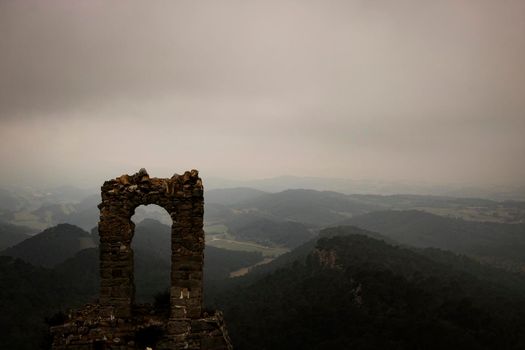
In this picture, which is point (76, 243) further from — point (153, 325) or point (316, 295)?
point (153, 325)

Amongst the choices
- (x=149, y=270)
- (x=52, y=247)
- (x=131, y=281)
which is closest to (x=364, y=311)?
(x=131, y=281)

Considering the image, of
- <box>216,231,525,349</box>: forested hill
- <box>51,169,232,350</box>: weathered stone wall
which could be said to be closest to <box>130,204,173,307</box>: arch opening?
<box>216,231,525,349</box>: forested hill

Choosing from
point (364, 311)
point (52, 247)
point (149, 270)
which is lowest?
point (149, 270)

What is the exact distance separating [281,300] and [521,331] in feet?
123

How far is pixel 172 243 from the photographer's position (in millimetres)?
10812

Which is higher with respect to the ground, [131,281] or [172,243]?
[172,243]

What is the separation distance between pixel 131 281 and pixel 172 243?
5.69 ft

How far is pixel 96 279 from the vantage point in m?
96.4

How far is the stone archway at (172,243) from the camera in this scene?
1072 centimetres

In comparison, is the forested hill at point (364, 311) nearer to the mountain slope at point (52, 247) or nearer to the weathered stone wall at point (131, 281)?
the weathered stone wall at point (131, 281)

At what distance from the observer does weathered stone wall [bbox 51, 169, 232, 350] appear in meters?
10.5

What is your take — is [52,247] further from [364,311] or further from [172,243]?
[172,243]

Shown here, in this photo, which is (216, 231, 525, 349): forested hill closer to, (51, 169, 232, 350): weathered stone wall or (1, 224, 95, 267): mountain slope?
(51, 169, 232, 350): weathered stone wall

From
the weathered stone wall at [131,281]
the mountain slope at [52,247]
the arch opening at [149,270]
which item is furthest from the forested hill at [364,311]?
the mountain slope at [52,247]
